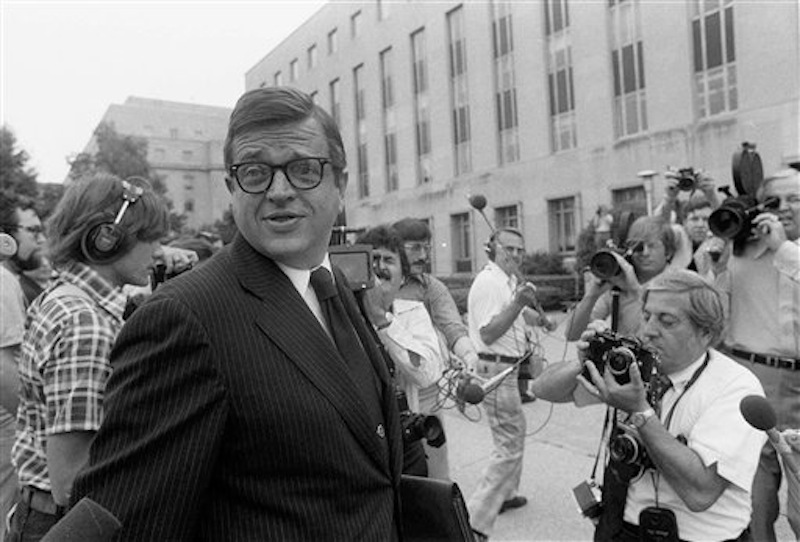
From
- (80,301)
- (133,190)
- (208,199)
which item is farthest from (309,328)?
(208,199)

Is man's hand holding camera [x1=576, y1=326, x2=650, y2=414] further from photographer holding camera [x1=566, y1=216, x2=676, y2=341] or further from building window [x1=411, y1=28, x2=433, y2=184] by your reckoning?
building window [x1=411, y1=28, x2=433, y2=184]

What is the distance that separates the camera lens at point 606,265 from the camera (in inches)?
135

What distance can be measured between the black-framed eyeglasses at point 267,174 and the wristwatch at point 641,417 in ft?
4.52

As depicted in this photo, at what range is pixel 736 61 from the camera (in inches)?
682

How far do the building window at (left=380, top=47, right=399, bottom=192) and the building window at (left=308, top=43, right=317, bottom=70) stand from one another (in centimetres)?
739

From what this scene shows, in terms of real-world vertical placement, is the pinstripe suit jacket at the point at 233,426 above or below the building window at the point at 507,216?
below

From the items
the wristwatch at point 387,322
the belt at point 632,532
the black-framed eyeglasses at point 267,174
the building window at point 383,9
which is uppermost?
the building window at point 383,9

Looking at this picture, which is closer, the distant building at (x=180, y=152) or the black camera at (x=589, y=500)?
the black camera at (x=589, y=500)

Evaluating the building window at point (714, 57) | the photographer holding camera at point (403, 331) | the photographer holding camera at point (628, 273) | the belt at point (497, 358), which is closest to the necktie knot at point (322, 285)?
the photographer holding camera at point (403, 331)

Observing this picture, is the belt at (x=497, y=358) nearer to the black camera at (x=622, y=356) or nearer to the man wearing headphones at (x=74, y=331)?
the black camera at (x=622, y=356)

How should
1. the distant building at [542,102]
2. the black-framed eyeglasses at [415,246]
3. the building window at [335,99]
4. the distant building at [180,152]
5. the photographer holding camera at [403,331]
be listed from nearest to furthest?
the photographer holding camera at [403,331] < the black-framed eyeglasses at [415,246] < the distant building at [542,102] < the building window at [335,99] < the distant building at [180,152]

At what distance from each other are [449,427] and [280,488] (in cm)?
530

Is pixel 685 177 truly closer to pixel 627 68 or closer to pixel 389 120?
pixel 627 68

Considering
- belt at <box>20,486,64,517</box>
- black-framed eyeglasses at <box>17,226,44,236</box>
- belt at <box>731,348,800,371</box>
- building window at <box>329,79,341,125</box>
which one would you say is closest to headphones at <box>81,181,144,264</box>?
belt at <box>20,486,64,517</box>
